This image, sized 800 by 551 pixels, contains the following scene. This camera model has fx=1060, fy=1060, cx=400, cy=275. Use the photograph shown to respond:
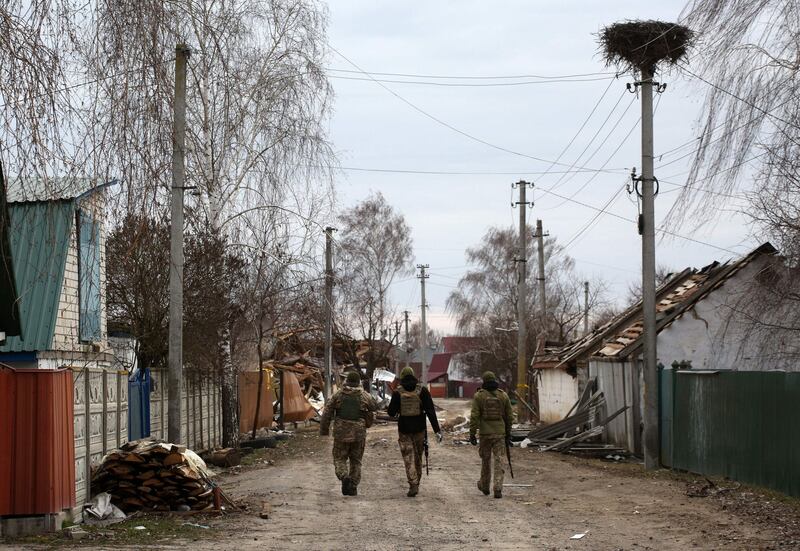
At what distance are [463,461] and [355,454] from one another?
755cm

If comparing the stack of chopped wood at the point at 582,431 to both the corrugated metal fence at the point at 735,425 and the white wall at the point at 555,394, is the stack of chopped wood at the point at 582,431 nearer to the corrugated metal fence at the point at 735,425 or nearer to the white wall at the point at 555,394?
the corrugated metal fence at the point at 735,425

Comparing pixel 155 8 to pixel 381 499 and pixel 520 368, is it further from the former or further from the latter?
pixel 520 368

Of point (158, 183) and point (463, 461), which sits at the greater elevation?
point (158, 183)

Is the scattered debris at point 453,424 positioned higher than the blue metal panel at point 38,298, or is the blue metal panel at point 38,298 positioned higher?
the blue metal panel at point 38,298

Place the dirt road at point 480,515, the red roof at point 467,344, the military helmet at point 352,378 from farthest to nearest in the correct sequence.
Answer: the red roof at point 467,344
the military helmet at point 352,378
the dirt road at point 480,515

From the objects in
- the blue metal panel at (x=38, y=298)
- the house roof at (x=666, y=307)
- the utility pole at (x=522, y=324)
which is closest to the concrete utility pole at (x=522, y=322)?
the utility pole at (x=522, y=324)

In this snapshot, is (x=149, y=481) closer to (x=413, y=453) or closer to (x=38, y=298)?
(x=413, y=453)

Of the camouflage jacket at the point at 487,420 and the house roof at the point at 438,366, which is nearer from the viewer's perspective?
the camouflage jacket at the point at 487,420

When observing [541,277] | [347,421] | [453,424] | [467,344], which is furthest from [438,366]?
[347,421]

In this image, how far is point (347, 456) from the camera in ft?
51.2

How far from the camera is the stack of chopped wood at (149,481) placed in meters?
13.2

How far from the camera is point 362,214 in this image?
59.6m

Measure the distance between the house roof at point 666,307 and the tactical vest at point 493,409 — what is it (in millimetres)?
8171

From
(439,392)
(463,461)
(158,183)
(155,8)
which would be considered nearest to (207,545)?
(158,183)
